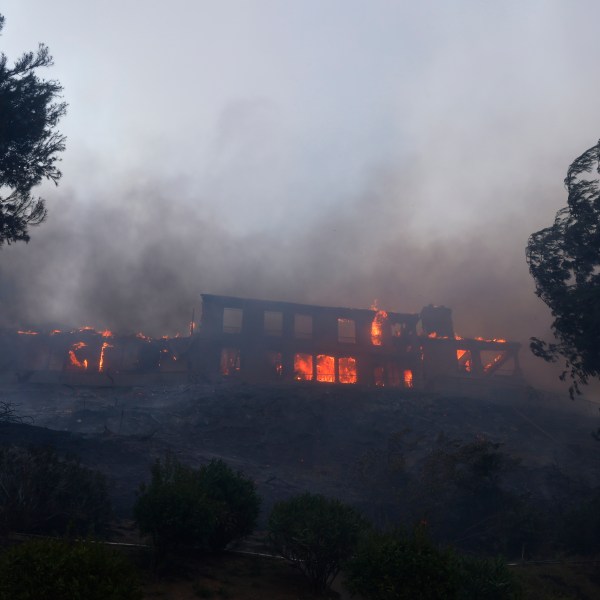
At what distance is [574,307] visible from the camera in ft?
65.9

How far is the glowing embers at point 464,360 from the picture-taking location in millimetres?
46312

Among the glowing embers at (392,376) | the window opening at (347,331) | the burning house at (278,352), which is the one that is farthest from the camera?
the window opening at (347,331)

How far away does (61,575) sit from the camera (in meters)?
5.91

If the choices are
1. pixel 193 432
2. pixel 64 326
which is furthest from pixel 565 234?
pixel 64 326

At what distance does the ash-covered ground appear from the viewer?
856 inches

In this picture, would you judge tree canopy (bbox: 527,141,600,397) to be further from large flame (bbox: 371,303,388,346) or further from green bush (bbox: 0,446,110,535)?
large flame (bbox: 371,303,388,346)

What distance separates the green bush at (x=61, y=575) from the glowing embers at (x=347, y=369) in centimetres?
3960

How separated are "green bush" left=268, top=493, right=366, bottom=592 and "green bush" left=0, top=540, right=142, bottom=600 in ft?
18.5

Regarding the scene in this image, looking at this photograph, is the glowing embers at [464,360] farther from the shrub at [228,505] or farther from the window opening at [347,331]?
the shrub at [228,505]

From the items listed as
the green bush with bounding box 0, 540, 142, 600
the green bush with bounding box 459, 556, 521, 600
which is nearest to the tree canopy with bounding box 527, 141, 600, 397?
the green bush with bounding box 459, 556, 521, 600

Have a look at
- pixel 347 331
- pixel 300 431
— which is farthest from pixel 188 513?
pixel 347 331

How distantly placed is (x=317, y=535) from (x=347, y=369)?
3475cm

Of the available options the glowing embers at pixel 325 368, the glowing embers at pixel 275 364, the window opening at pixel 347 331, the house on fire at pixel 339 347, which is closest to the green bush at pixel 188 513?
the house on fire at pixel 339 347

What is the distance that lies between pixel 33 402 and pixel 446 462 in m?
27.2
